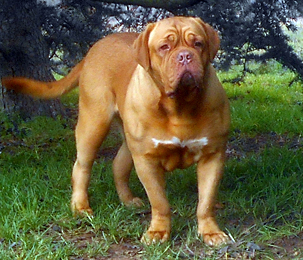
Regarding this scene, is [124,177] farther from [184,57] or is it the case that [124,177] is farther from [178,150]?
[184,57]

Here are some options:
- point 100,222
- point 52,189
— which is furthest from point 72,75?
point 100,222

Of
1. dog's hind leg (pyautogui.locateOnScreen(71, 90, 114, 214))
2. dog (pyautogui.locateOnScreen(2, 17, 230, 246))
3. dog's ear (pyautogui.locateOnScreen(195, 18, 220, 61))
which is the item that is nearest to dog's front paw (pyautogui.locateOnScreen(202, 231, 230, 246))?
dog (pyautogui.locateOnScreen(2, 17, 230, 246))

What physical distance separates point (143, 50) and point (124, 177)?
1.34m

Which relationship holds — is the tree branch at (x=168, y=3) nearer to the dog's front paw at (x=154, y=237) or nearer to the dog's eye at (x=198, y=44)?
the dog's eye at (x=198, y=44)

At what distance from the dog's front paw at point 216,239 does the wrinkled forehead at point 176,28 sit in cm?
123

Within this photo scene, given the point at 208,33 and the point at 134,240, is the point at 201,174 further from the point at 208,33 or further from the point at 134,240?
the point at 208,33

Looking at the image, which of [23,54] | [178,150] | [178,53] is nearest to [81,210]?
[178,150]

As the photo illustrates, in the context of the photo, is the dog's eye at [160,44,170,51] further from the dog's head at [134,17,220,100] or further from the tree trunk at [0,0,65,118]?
the tree trunk at [0,0,65,118]

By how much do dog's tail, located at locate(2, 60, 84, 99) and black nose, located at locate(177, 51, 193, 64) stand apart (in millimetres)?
1404

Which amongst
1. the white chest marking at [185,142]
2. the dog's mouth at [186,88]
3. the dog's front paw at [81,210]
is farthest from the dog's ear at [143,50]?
the dog's front paw at [81,210]

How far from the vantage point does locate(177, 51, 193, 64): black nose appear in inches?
139

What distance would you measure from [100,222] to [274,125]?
3.03 meters

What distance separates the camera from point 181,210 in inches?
175

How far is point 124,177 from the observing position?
4785 mm
